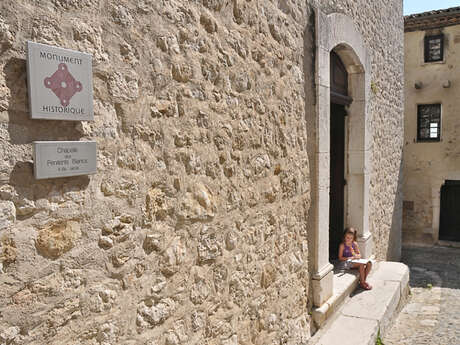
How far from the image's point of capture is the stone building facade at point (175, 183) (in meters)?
1.46

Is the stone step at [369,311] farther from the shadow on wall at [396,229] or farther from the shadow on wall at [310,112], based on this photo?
the shadow on wall at [396,229]

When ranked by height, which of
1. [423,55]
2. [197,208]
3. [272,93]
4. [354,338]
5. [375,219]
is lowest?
[354,338]

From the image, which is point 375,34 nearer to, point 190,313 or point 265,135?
point 265,135

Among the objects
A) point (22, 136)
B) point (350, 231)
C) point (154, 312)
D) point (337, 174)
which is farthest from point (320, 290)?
point (22, 136)

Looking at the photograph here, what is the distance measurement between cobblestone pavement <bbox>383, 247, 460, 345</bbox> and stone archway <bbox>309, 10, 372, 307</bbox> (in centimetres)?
107

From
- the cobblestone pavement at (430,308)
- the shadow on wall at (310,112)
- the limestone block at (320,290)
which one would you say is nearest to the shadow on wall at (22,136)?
the shadow on wall at (310,112)

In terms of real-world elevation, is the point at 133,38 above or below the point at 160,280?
above

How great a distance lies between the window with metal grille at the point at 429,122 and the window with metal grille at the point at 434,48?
4.67ft

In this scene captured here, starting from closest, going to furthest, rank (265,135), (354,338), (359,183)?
(265,135) < (354,338) < (359,183)

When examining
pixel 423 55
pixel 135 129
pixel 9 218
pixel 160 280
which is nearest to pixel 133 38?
pixel 135 129

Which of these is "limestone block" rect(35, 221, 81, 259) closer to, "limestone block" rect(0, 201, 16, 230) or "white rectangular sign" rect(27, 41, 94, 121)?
"limestone block" rect(0, 201, 16, 230)

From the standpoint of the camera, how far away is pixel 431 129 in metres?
12.4

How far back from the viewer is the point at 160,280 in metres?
2.04

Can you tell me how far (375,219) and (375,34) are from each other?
2844mm
